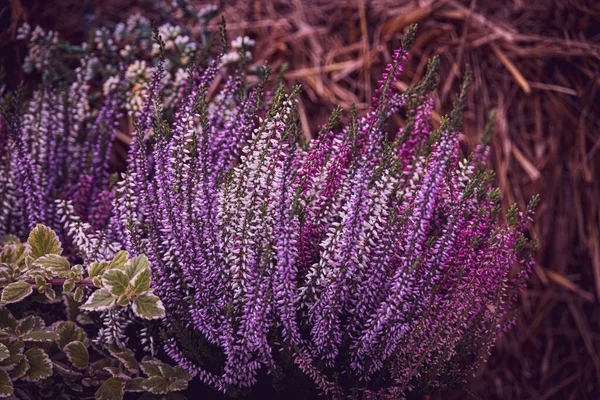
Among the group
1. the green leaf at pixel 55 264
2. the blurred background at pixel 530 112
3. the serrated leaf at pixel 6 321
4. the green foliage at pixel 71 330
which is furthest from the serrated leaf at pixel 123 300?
the blurred background at pixel 530 112

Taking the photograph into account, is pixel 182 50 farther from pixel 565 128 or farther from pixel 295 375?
pixel 565 128

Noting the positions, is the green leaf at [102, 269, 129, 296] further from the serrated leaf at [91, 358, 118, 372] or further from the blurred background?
the blurred background

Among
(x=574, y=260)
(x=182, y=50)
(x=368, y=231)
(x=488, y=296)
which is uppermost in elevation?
(x=182, y=50)

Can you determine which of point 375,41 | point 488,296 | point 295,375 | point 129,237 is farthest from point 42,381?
point 375,41

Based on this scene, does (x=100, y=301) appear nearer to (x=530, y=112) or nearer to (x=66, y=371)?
(x=66, y=371)

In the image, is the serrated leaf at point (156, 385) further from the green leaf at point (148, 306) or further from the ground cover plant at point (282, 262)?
the green leaf at point (148, 306)

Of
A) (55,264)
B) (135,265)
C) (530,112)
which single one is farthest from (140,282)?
(530,112)
